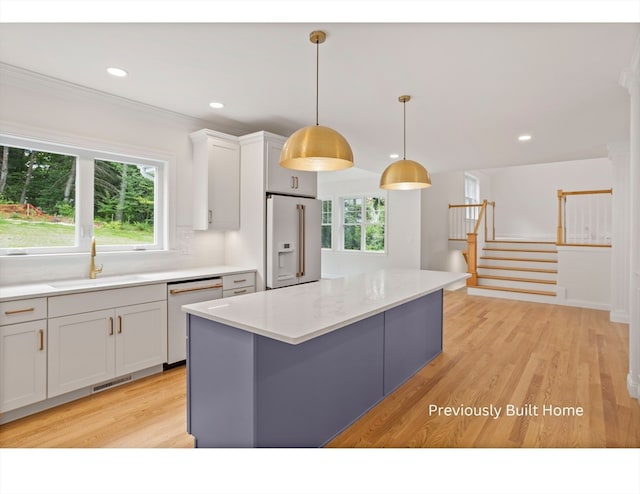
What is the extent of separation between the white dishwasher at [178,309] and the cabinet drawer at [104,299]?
0.30ft

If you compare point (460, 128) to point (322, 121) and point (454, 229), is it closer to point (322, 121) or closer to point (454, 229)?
point (322, 121)

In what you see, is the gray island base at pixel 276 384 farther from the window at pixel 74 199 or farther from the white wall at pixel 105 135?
the window at pixel 74 199

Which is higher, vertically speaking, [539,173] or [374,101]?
[539,173]

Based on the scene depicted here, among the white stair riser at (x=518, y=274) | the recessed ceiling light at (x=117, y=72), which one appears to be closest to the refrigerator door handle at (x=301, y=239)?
the recessed ceiling light at (x=117, y=72)

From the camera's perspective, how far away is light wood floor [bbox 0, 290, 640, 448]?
2039 millimetres

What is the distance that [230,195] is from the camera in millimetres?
3795

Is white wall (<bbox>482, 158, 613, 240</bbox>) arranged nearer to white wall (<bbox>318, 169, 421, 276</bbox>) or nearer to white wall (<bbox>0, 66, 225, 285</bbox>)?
white wall (<bbox>318, 169, 421, 276</bbox>)

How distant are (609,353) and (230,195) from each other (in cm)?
428
